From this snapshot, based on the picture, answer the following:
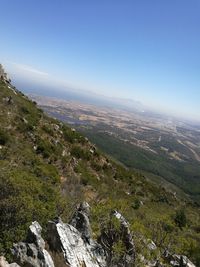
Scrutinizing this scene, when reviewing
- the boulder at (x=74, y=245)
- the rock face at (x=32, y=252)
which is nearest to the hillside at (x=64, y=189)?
the rock face at (x=32, y=252)

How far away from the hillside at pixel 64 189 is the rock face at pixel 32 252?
0.50 metres

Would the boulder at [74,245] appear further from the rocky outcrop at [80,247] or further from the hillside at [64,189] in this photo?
the hillside at [64,189]

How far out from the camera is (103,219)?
20.9m

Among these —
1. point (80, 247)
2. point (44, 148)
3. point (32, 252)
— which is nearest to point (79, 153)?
point (44, 148)

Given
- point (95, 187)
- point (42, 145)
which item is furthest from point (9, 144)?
point (95, 187)

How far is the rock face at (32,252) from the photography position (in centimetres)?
1437

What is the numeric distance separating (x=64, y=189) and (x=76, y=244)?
13.9 meters

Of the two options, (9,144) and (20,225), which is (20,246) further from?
(9,144)

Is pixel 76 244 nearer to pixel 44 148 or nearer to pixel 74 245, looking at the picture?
pixel 74 245

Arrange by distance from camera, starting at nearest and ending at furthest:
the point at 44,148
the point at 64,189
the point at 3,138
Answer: the point at 64,189, the point at 3,138, the point at 44,148

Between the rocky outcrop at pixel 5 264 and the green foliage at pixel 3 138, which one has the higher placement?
the green foliage at pixel 3 138

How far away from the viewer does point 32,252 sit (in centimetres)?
1478

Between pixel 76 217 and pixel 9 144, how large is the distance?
1968 cm

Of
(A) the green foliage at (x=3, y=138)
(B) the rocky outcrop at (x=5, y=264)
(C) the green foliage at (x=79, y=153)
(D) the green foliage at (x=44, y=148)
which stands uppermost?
(A) the green foliage at (x=3, y=138)
